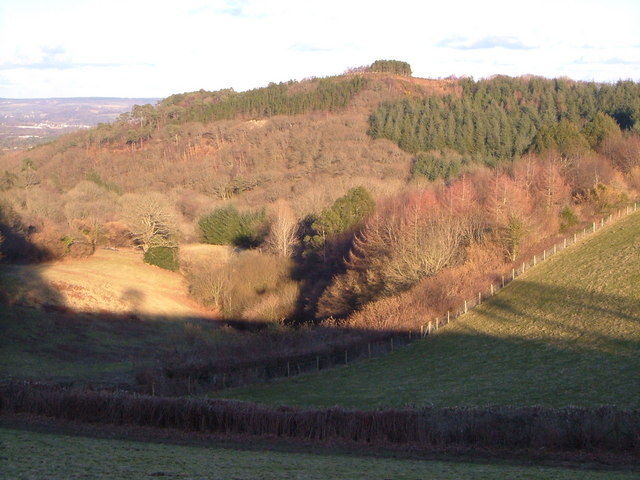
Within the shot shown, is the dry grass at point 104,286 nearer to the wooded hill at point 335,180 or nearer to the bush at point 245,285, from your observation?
the bush at point 245,285

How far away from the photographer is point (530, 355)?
25844 millimetres

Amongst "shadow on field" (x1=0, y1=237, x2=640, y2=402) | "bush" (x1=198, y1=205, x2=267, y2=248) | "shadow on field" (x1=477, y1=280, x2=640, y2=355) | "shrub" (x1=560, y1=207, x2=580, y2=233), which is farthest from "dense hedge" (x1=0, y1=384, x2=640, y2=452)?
"bush" (x1=198, y1=205, x2=267, y2=248)

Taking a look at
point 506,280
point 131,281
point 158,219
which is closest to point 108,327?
point 131,281

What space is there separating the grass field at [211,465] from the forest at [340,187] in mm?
20681

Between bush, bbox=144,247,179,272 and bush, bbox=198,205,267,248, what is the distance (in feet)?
28.2

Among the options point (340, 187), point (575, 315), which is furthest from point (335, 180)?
point (575, 315)

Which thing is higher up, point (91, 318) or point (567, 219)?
point (567, 219)

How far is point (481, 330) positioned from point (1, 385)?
20055mm

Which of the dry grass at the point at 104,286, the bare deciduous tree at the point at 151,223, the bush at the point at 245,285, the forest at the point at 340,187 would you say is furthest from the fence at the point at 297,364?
the bare deciduous tree at the point at 151,223

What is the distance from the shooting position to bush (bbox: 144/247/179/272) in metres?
65.1

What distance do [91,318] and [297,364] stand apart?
23118mm

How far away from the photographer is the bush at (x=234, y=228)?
72938 mm

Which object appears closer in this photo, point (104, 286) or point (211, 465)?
point (211, 465)

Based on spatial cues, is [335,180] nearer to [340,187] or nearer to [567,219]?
[340,187]
